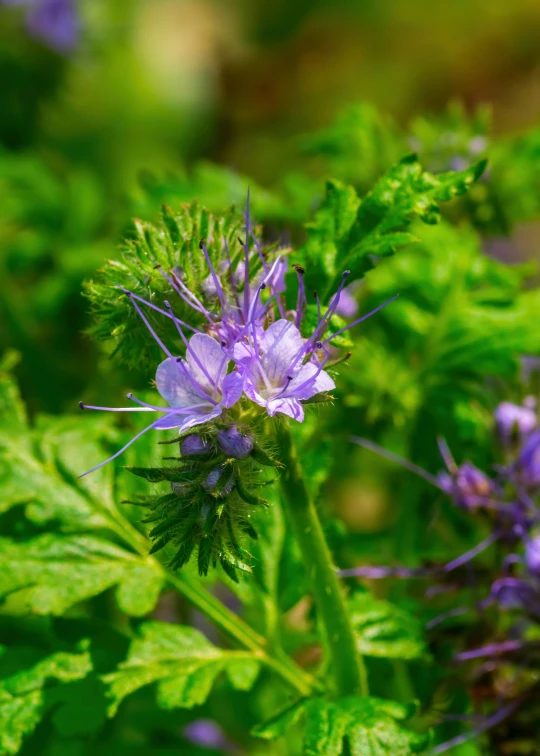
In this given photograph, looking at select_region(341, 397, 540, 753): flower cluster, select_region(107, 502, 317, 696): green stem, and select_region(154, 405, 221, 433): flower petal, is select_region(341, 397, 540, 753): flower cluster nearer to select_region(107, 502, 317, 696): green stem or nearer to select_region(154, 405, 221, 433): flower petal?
select_region(107, 502, 317, 696): green stem

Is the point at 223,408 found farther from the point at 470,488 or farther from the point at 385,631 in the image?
the point at 470,488

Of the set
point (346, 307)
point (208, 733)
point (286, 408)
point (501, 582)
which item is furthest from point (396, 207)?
point (208, 733)

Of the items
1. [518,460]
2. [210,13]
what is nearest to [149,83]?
[210,13]

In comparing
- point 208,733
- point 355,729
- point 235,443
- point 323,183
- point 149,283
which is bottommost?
point 208,733

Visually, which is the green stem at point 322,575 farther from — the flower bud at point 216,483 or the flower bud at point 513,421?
the flower bud at point 513,421

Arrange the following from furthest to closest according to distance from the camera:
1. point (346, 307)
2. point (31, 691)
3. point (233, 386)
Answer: point (346, 307)
point (31, 691)
point (233, 386)

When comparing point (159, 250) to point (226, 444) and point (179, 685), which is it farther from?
point (179, 685)
